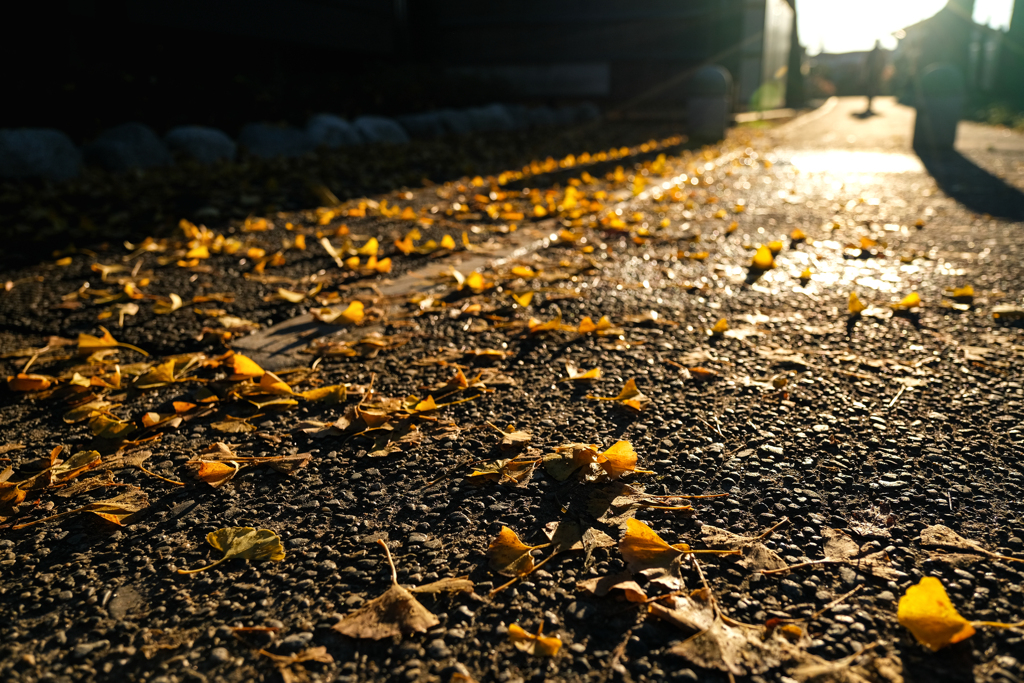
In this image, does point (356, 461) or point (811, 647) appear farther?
point (356, 461)

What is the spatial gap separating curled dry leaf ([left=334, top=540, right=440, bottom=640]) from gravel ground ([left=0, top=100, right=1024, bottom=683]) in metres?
0.02

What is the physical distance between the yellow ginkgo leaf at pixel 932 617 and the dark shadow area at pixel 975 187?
4212 mm

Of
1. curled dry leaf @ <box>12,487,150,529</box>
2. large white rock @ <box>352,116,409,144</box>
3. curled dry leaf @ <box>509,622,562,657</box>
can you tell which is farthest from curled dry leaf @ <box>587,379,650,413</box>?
large white rock @ <box>352,116,409,144</box>

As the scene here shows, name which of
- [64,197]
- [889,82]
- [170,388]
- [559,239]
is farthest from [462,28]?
[889,82]

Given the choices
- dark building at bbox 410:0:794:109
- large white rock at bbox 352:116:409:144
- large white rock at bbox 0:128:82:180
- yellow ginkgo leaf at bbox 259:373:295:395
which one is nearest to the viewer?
yellow ginkgo leaf at bbox 259:373:295:395

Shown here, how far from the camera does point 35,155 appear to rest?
5.57 metres

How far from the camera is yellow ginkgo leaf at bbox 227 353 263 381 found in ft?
6.15

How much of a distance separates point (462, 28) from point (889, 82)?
4552 cm

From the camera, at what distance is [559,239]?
3.71 m

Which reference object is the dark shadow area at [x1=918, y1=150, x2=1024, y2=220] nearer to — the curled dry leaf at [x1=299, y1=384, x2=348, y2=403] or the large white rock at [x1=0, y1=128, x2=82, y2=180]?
the curled dry leaf at [x1=299, y1=384, x2=348, y2=403]

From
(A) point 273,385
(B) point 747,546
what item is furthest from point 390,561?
(A) point 273,385

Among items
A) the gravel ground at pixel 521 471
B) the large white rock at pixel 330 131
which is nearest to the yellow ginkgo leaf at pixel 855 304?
the gravel ground at pixel 521 471

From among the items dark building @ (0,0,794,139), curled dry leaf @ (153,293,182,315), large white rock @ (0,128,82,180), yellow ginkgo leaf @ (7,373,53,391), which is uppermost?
dark building @ (0,0,794,139)

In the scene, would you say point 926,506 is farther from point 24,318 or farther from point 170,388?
point 24,318
